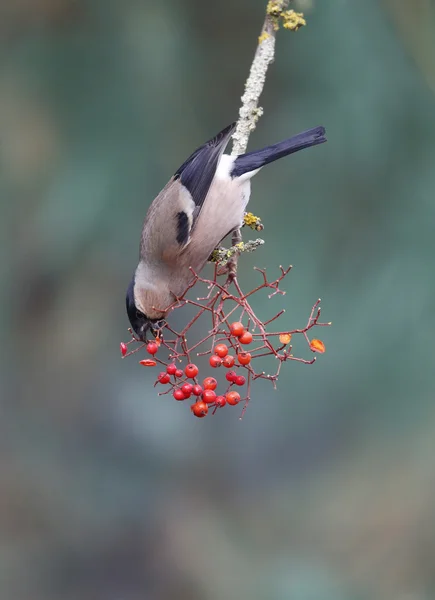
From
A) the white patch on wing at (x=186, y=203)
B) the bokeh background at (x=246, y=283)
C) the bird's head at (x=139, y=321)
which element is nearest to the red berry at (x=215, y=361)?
the bird's head at (x=139, y=321)

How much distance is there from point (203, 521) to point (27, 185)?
2.00 metres

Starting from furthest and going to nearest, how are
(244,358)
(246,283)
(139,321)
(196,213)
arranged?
(246,283) < (196,213) < (139,321) < (244,358)

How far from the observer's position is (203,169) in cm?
259

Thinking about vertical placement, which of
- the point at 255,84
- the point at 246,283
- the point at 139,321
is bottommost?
the point at 139,321

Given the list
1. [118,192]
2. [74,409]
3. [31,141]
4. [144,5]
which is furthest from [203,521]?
[144,5]

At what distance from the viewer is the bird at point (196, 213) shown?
250cm

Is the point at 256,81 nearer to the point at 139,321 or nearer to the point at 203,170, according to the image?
the point at 203,170

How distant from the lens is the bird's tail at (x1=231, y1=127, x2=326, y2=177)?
249cm

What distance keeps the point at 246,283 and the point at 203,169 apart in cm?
109

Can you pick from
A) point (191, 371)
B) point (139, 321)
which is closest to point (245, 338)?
point (191, 371)

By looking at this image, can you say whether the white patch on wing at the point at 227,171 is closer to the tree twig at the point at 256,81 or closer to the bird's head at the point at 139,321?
the tree twig at the point at 256,81

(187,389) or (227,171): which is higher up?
(227,171)

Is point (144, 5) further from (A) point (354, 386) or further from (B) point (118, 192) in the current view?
(A) point (354, 386)

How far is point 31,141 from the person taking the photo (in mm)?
3738
